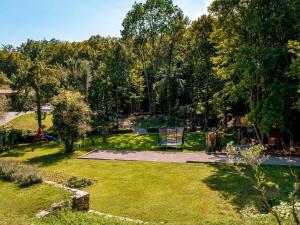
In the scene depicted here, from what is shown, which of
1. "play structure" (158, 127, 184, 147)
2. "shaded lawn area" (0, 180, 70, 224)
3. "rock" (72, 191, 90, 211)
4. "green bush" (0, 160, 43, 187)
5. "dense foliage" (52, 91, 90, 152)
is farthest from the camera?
"play structure" (158, 127, 184, 147)

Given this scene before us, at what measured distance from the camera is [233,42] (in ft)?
62.0

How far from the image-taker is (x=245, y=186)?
12406mm

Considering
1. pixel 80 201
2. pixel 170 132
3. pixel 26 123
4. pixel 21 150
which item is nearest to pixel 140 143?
pixel 170 132

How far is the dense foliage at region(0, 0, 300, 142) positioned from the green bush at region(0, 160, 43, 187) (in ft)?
38.6

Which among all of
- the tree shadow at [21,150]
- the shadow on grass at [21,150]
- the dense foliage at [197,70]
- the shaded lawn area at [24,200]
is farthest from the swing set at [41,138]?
the shaded lawn area at [24,200]

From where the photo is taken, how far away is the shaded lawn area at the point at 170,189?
10.1 meters

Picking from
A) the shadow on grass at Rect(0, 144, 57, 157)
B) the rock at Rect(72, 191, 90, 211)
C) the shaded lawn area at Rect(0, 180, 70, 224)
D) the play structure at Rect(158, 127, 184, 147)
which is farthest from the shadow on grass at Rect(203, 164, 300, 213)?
the shadow on grass at Rect(0, 144, 57, 157)

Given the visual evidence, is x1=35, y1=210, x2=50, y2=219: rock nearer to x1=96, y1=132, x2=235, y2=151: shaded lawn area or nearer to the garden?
the garden

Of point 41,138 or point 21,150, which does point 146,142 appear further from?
point 21,150

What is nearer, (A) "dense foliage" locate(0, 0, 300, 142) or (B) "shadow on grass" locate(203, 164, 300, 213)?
(B) "shadow on grass" locate(203, 164, 300, 213)

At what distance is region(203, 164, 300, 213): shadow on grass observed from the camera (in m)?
10.7

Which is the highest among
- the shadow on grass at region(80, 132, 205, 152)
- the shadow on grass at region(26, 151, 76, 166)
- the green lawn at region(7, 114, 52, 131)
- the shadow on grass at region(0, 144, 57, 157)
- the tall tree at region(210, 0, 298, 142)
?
the tall tree at region(210, 0, 298, 142)

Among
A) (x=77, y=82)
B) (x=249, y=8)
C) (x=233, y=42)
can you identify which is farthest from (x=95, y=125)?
(x=249, y=8)

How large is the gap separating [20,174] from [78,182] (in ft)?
7.73
